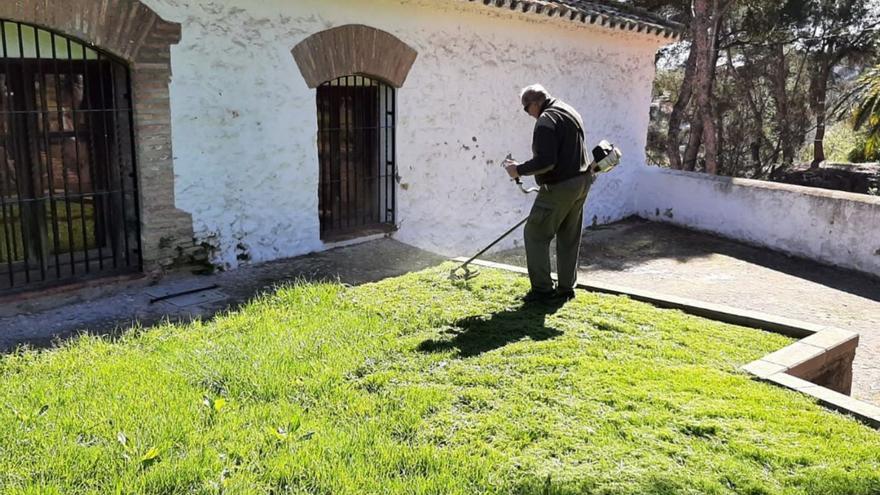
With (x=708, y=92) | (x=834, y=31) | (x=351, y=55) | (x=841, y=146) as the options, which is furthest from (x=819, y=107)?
(x=351, y=55)

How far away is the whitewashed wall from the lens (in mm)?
6770

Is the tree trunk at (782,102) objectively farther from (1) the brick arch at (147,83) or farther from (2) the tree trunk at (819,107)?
(1) the brick arch at (147,83)

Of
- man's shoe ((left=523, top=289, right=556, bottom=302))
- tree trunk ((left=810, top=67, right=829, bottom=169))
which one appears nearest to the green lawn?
man's shoe ((left=523, top=289, right=556, bottom=302))

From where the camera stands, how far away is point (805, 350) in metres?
4.96

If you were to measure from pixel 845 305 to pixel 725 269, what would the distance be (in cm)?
151

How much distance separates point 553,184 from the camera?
559cm

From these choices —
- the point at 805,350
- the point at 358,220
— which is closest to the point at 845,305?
the point at 805,350

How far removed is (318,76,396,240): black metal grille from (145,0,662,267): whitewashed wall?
171 millimetres

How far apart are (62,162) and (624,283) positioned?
5.66 meters

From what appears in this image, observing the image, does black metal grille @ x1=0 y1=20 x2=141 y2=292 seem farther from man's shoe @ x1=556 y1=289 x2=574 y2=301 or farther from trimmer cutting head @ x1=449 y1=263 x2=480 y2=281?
man's shoe @ x1=556 y1=289 x2=574 y2=301

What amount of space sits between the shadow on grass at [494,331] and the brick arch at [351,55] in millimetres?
3286

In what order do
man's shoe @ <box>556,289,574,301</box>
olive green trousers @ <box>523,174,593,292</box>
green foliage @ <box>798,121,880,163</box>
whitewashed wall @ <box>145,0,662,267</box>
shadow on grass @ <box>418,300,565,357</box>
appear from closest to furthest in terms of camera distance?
shadow on grass @ <box>418,300,565,357</box>
olive green trousers @ <box>523,174,593,292</box>
man's shoe @ <box>556,289,574,301</box>
whitewashed wall @ <box>145,0,662,267</box>
green foliage @ <box>798,121,880,163</box>

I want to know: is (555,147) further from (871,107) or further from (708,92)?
(708,92)

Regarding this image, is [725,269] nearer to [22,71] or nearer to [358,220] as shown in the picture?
[358,220]
